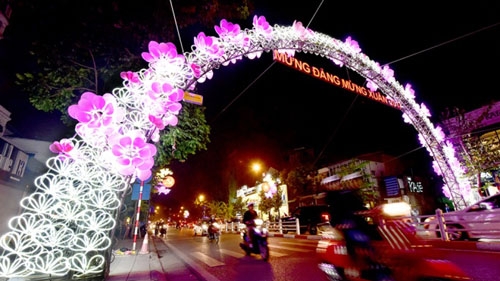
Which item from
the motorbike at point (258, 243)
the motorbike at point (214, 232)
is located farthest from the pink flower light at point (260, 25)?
the motorbike at point (214, 232)

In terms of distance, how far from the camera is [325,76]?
984 cm

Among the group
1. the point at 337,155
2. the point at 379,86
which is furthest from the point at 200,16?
the point at 337,155

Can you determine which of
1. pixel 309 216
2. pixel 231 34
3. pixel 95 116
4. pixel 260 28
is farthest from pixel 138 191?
pixel 309 216

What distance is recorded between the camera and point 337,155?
2828 cm

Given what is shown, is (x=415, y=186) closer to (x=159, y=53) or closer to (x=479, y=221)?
(x=479, y=221)

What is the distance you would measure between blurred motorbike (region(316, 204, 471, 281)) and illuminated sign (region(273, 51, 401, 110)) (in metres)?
6.52

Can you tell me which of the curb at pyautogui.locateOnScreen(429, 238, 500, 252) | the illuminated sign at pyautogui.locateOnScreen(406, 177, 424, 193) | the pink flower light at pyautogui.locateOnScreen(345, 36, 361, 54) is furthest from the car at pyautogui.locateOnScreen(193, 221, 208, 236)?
the illuminated sign at pyautogui.locateOnScreen(406, 177, 424, 193)

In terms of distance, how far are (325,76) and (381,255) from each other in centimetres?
810

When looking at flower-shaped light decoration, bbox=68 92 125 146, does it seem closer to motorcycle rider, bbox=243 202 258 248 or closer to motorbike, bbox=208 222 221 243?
motorcycle rider, bbox=243 202 258 248

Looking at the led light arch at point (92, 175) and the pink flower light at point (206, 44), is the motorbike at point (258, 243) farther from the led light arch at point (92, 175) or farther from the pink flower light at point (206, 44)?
the pink flower light at point (206, 44)

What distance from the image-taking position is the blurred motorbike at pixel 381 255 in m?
2.74

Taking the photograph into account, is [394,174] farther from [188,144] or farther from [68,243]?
[68,243]

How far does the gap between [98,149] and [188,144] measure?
460 cm

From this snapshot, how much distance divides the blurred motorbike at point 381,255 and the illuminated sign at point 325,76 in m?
6.52
